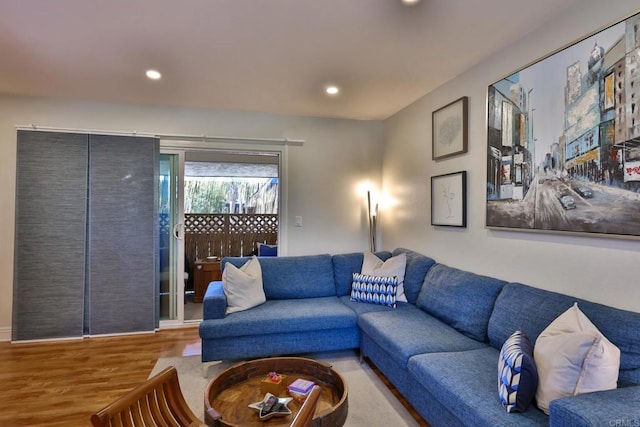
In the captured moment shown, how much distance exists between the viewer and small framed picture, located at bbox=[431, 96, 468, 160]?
280cm

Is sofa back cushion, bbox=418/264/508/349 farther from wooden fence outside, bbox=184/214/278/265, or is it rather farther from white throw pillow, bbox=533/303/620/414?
wooden fence outside, bbox=184/214/278/265

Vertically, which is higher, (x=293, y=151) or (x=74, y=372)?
(x=293, y=151)

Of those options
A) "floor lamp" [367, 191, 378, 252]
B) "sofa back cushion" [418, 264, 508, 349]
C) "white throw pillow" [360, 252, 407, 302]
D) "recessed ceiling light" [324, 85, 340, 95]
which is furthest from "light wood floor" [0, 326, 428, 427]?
"recessed ceiling light" [324, 85, 340, 95]

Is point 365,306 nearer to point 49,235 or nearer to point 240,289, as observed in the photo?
point 240,289

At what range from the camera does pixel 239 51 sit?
7.91 feet

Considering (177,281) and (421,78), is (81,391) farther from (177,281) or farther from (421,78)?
(421,78)

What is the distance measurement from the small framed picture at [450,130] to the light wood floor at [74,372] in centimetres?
199

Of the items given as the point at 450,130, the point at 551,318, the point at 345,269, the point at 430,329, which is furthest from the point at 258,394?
the point at 450,130

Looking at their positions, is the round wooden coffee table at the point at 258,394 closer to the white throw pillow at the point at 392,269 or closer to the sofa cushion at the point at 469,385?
the sofa cushion at the point at 469,385

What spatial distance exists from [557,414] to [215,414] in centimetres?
133

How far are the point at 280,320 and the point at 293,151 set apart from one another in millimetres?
2080

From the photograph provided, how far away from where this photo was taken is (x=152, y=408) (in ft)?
3.78

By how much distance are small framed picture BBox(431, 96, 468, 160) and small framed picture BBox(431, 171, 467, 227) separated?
21 cm

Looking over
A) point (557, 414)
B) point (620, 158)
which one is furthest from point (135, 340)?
point (620, 158)
